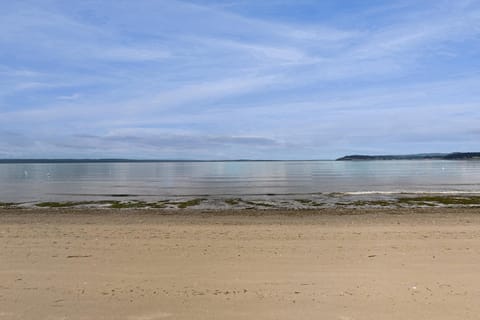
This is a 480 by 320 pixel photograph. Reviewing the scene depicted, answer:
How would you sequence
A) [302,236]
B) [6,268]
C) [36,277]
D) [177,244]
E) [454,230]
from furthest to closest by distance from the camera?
[454,230] → [302,236] → [177,244] → [6,268] → [36,277]

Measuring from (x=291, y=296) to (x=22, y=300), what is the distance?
3908 mm

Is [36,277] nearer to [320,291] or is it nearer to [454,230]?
[320,291]

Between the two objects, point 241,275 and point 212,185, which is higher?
point 212,185

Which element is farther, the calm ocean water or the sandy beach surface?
the calm ocean water

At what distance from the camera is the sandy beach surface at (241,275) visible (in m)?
5.88

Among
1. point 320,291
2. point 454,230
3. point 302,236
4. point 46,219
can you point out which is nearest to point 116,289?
point 320,291

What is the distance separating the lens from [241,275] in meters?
7.72

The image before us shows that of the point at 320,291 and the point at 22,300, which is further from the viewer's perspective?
the point at 320,291

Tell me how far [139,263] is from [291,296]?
3.65m

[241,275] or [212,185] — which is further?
[212,185]

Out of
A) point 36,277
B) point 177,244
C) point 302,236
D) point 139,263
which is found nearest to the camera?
point 36,277

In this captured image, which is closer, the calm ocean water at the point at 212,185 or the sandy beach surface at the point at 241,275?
the sandy beach surface at the point at 241,275

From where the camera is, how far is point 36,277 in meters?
7.57

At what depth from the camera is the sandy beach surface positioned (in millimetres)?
5879
